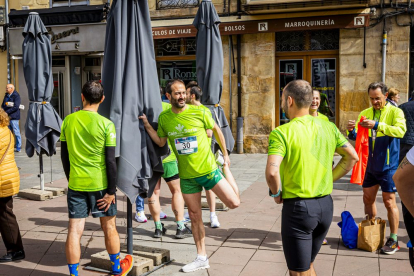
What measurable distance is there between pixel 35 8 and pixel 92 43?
8.38 feet

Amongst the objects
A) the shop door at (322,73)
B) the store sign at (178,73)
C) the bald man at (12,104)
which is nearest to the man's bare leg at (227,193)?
the shop door at (322,73)

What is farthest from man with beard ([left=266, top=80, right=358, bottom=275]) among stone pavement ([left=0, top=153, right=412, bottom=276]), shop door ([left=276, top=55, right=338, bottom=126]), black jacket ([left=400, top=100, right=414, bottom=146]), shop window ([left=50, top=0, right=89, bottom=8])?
shop window ([left=50, top=0, right=89, bottom=8])

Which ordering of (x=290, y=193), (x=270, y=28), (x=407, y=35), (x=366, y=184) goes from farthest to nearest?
(x=270, y=28), (x=407, y=35), (x=366, y=184), (x=290, y=193)

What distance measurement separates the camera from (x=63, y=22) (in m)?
16.1

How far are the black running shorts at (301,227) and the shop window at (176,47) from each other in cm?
1196

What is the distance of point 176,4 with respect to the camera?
1498cm

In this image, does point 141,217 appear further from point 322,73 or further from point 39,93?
point 322,73

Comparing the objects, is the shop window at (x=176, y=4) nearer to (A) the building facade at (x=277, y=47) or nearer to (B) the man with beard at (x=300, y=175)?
(A) the building facade at (x=277, y=47)

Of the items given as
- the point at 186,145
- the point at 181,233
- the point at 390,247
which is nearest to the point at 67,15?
the point at 181,233

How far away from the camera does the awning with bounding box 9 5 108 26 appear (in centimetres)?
1567

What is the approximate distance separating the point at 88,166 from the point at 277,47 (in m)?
10.4

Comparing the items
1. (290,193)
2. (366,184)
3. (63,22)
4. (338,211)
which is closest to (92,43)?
(63,22)

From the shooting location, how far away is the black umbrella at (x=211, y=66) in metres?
7.46

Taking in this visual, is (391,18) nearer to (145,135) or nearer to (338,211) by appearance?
(338,211)
